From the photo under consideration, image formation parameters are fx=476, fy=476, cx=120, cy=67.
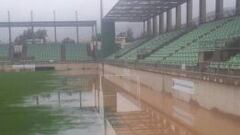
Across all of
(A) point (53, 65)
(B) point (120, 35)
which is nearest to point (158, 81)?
(A) point (53, 65)

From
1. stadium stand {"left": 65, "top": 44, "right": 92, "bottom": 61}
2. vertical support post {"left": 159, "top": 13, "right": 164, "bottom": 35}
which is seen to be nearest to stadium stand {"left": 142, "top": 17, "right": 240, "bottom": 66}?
vertical support post {"left": 159, "top": 13, "right": 164, "bottom": 35}

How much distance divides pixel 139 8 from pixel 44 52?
34218 millimetres

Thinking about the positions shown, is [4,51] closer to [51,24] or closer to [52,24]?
[51,24]

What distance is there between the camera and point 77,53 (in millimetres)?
74125

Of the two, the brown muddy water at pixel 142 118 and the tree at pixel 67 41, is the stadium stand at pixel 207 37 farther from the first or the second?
the tree at pixel 67 41

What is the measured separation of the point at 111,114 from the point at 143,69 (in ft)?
41.3

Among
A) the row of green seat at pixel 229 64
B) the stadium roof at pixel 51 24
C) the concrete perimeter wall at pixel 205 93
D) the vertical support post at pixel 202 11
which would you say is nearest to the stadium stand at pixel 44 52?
the stadium roof at pixel 51 24

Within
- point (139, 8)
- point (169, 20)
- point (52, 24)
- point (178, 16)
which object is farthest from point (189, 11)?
point (52, 24)

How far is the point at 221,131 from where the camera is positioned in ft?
38.3

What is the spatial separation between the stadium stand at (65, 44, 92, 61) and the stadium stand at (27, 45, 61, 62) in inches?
60.1

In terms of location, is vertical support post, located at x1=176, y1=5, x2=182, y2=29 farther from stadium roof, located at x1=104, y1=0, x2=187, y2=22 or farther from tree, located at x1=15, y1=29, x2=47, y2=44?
tree, located at x1=15, y1=29, x2=47, y2=44

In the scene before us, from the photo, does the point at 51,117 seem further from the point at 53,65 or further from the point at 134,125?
the point at 53,65

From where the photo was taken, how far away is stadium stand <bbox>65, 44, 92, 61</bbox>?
72.1 m

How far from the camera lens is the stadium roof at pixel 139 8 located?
126 feet
